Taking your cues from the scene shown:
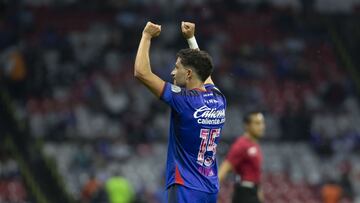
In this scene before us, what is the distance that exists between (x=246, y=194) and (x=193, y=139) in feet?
13.6

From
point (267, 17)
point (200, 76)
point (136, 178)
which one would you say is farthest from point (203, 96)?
point (267, 17)

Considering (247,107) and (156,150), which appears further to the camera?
(247,107)

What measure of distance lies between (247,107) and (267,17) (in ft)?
11.3

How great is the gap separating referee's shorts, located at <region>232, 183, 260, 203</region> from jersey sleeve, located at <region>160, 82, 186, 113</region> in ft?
14.1

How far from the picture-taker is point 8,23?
69.4 ft

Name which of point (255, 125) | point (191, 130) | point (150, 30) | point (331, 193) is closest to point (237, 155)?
point (255, 125)

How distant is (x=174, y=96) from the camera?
23.7 feet

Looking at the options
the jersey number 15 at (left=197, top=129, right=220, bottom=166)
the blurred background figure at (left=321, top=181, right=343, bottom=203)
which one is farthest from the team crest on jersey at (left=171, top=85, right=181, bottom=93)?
the blurred background figure at (left=321, top=181, right=343, bottom=203)

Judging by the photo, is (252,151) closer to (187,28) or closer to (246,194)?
(246,194)

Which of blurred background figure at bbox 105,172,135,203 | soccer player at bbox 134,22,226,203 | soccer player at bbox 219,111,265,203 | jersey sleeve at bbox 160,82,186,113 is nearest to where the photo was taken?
jersey sleeve at bbox 160,82,186,113

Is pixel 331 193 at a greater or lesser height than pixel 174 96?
lesser

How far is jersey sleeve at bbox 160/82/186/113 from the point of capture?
23.5 feet

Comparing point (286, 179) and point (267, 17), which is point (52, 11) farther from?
point (286, 179)

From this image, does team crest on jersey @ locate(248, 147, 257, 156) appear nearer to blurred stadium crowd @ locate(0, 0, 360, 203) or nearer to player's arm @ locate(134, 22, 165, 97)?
player's arm @ locate(134, 22, 165, 97)
